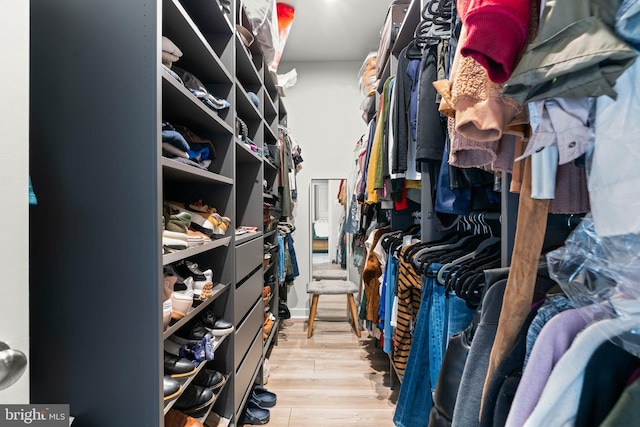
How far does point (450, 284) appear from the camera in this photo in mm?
939

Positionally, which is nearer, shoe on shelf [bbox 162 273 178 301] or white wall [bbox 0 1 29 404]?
white wall [bbox 0 1 29 404]

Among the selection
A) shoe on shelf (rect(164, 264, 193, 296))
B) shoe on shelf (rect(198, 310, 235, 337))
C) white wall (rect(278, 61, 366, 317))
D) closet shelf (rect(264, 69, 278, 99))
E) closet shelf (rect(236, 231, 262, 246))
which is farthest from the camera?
white wall (rect(278, 61, 366, 317))

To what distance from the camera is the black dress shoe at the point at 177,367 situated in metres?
0.98

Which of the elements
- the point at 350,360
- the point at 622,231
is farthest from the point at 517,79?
the point at 350,360

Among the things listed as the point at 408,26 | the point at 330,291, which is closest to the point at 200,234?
the point at 408,26

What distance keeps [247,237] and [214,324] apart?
0.52 meters

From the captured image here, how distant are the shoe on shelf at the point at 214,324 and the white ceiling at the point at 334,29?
2435 mm

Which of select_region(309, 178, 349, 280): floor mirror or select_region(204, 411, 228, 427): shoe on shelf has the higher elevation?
select_region(309, 178, 349, 280): floor mirror

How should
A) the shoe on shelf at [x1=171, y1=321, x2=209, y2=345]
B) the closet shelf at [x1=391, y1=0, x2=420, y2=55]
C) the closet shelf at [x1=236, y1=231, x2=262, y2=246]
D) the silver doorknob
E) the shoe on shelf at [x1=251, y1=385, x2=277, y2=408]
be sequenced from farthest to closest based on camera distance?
the shoe on shelf at [x1=251, y1=385, x2=277, y2=408], the closet shelf at [x1=236, y1=231, x2=262, y2=246], the closet shelf at [x1=391, y1=0, x2=420, y2=55], the shoe on shelf at [x1=171, y1=321, x2=209, y2=345], the silver doorknob

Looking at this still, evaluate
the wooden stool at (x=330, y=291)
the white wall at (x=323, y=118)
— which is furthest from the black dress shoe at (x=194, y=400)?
the white wall at (x=323, y=118)

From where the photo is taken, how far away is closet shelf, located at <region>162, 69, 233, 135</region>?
91cm

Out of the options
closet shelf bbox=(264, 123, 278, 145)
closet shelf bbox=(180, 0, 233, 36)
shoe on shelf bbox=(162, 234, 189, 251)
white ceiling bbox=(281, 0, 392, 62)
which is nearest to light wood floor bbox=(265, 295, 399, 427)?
shoe on shelf bbox=(162, 234, 189, 251)

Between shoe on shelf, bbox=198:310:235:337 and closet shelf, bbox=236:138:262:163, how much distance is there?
803 millimetres

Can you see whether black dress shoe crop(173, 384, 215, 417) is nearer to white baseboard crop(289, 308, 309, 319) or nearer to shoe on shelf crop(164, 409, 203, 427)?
shoe on shelf crop(164, 409, 203, 427)
